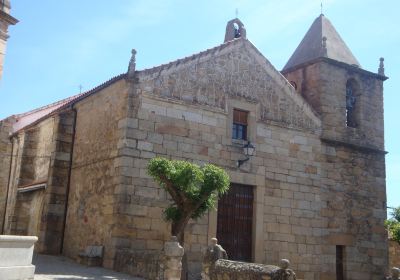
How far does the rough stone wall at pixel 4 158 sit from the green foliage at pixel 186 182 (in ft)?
35.8

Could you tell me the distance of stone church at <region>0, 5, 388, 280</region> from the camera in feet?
46.8

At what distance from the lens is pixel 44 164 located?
1853 centimetres

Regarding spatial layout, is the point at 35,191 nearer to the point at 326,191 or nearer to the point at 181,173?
the point at 181,173

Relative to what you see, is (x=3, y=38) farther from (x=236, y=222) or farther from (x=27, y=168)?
(x=27, y=168)

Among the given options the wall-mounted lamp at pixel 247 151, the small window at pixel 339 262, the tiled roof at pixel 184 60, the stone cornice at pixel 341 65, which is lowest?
the small window at pixel 339 262

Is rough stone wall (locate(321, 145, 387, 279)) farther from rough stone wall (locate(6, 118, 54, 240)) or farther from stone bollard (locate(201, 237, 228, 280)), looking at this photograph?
rough stone wall (locate(6, 118, 54, 240))

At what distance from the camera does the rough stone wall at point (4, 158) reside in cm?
2098

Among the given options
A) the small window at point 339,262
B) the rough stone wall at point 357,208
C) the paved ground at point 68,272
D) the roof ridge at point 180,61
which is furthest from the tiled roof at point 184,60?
the small window at point 339,262

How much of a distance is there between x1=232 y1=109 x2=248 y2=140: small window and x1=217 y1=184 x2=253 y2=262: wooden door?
164 cm

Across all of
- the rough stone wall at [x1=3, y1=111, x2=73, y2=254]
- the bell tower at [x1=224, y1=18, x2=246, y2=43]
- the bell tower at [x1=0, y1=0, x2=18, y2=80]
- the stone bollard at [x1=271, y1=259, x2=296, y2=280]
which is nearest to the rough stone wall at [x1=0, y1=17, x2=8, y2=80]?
the bell tower at [x1=0, y1=0, x2=18, y2=80]

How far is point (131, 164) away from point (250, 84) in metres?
5.18

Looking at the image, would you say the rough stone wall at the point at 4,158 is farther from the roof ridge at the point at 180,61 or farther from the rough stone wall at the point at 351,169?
the rough stone wall at the point at 351,169

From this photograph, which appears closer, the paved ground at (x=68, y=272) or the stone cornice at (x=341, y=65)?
the paved ground at (x=68, y=272)

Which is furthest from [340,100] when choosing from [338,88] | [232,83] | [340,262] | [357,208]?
[340,262]
